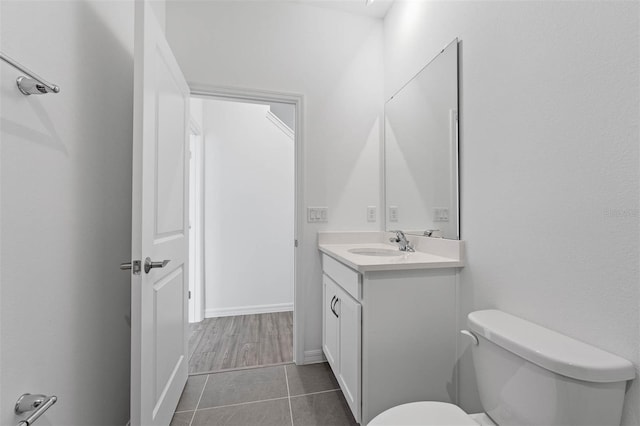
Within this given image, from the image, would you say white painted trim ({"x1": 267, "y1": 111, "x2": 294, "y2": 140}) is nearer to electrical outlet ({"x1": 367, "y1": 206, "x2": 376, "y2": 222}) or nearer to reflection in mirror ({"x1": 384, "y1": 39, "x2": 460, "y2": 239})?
reflection in mirror ({"x1": 384, "y1": 39, "x2": 460, "y2": 239})

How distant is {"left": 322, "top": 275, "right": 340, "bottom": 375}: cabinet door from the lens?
1661 mm

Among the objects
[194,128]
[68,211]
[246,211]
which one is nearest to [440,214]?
[68,211]

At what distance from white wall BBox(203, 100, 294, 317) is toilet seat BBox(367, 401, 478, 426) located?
2.31 meters

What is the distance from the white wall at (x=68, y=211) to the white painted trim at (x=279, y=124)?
66.1 inches

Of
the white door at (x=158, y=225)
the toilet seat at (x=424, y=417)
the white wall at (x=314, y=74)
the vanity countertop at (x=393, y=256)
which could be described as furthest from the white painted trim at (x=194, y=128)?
the toilet seat at (x=424, y=417)

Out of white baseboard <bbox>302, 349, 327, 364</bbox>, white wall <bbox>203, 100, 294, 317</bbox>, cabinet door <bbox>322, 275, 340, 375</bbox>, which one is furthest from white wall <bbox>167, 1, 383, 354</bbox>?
white wall <bbox>203, 100, 294, 317</bbox>

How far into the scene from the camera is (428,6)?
1.65 metres

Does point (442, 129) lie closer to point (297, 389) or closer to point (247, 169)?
point (297, 389)

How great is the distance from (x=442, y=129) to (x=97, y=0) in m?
1.62

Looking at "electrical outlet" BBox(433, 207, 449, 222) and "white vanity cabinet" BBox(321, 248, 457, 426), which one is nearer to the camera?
"white vanity cabinet" BBox(321, 248, 457, 426)

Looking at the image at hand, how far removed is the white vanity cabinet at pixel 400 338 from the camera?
126 centimetres

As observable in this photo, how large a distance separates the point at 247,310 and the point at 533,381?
2.70 meters

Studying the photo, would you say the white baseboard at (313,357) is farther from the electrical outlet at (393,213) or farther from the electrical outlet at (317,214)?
the electrical outlet at (393,213)

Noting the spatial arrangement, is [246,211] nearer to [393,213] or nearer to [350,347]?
[393,213]
